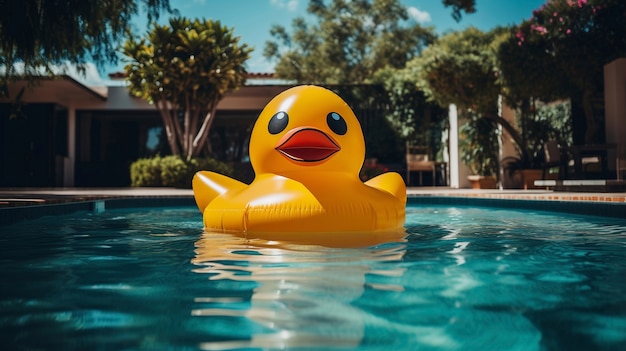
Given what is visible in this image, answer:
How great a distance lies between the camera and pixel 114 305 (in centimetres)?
232

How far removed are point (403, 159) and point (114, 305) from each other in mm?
16287

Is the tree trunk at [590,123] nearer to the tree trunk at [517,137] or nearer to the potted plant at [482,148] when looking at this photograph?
the tree trunk at [517,137]

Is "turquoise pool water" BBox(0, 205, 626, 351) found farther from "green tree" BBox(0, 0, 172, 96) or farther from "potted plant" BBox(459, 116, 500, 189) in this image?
"potted plant" BBox(459, 116, 500, 189)

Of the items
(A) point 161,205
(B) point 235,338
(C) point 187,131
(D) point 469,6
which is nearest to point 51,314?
(B) point 235,338

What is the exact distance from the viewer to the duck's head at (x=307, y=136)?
4840 millimetres

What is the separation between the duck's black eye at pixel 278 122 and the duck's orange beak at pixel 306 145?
0.48 ft

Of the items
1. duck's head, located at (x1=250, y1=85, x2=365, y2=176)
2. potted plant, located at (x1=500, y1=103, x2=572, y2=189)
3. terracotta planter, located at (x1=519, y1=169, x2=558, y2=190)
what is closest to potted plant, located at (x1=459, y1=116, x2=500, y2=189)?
potted plant, located at (x1=500, y1=103, x2=572, y2=189)

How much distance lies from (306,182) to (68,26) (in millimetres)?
4375

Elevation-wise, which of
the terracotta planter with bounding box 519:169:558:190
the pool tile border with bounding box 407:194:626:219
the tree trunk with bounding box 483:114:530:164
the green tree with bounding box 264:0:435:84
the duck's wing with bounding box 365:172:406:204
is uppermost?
the green tree with bounding box 264:0:435:84

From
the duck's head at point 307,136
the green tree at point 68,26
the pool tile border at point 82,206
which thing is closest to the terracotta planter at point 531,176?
the pool tile border at point 82,206

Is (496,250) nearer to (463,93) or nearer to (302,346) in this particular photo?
(302,346)

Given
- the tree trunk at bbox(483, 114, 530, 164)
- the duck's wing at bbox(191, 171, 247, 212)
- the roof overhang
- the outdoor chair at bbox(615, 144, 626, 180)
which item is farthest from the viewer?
the roof overhang

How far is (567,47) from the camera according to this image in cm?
1086

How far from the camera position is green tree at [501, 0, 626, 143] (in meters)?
10.6
